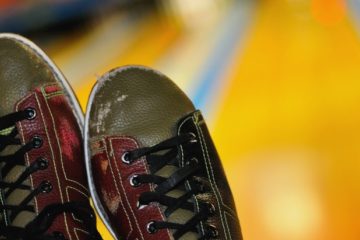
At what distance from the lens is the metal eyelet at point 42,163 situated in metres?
1.18

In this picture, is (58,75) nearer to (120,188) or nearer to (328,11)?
(120,188)

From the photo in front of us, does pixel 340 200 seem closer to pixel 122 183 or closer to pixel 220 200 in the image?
pixel 220 200

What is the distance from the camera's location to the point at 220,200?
3.94 feet

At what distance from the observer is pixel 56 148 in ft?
3.93

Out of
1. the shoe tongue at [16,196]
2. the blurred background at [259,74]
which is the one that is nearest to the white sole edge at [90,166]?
the shoe tongue at [16,196]

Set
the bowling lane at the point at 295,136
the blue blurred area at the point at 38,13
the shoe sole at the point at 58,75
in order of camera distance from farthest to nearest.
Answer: the blue blurred area at the point at 38,13 < the bowling lane at the point at 295,136 < the shoe sole at the point at 58,75

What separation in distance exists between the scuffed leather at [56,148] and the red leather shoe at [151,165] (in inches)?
1.2

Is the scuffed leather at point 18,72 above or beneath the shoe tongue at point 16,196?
above

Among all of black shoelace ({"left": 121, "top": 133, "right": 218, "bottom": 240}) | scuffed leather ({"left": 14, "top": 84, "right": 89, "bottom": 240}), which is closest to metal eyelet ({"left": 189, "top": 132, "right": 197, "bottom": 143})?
black shoelace ({"left": 121, "top": 133, "right": 218, "bottom": 240})

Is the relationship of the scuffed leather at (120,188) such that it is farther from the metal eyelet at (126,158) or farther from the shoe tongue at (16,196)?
the shoe tongue at (16,196)

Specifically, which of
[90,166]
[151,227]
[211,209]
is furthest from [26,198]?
[211,209]

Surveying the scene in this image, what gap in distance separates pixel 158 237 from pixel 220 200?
142 millimetres

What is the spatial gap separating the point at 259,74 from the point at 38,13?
5.26 feet

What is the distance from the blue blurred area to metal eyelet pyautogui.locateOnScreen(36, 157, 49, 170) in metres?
2.36
